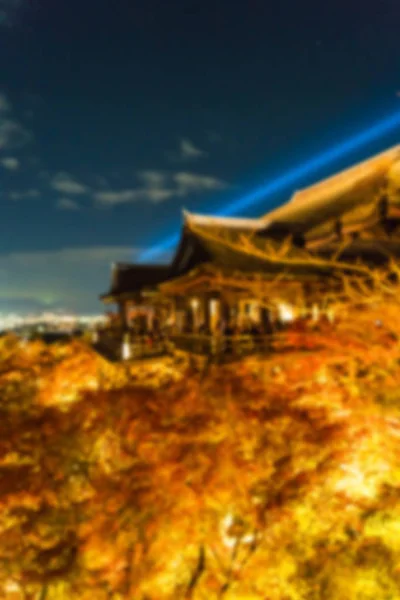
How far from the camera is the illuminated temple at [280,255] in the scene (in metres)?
13.8

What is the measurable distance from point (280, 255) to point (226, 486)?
5297mm

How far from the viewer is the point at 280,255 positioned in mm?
9211

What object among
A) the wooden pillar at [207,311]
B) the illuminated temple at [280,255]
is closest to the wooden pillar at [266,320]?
the illuminated temple at [280,255]

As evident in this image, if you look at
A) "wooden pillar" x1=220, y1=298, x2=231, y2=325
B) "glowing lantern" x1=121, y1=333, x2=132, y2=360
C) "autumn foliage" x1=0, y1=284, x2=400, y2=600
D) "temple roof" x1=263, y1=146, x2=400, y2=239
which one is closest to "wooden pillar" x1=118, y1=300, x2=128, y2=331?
"glowing lantern" x1=121, y1=333, x2=132, y2=360

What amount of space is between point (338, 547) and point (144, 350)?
1079 cm

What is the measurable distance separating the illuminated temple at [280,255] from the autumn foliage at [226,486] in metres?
2.61

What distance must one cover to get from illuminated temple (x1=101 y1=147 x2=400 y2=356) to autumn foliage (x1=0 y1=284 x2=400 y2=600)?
8.56 ft

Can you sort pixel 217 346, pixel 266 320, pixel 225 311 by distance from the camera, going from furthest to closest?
pixel 266 320 → pixel 225 311 → pixel 217 346

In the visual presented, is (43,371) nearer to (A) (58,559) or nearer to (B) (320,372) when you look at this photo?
(A) (58,559)

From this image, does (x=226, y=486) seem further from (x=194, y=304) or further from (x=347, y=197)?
(x=347, y=197)

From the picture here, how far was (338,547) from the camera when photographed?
8.85 meters

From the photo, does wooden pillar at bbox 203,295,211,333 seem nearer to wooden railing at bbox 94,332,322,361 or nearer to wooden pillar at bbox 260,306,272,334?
wooden railing at bbox 94,332,322,361

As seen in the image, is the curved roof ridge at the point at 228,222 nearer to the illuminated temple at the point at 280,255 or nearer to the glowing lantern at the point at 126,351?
the illuminated temple at the point at 280,255

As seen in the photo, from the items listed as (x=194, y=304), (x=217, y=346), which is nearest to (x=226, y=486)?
(x=217, y=346)
